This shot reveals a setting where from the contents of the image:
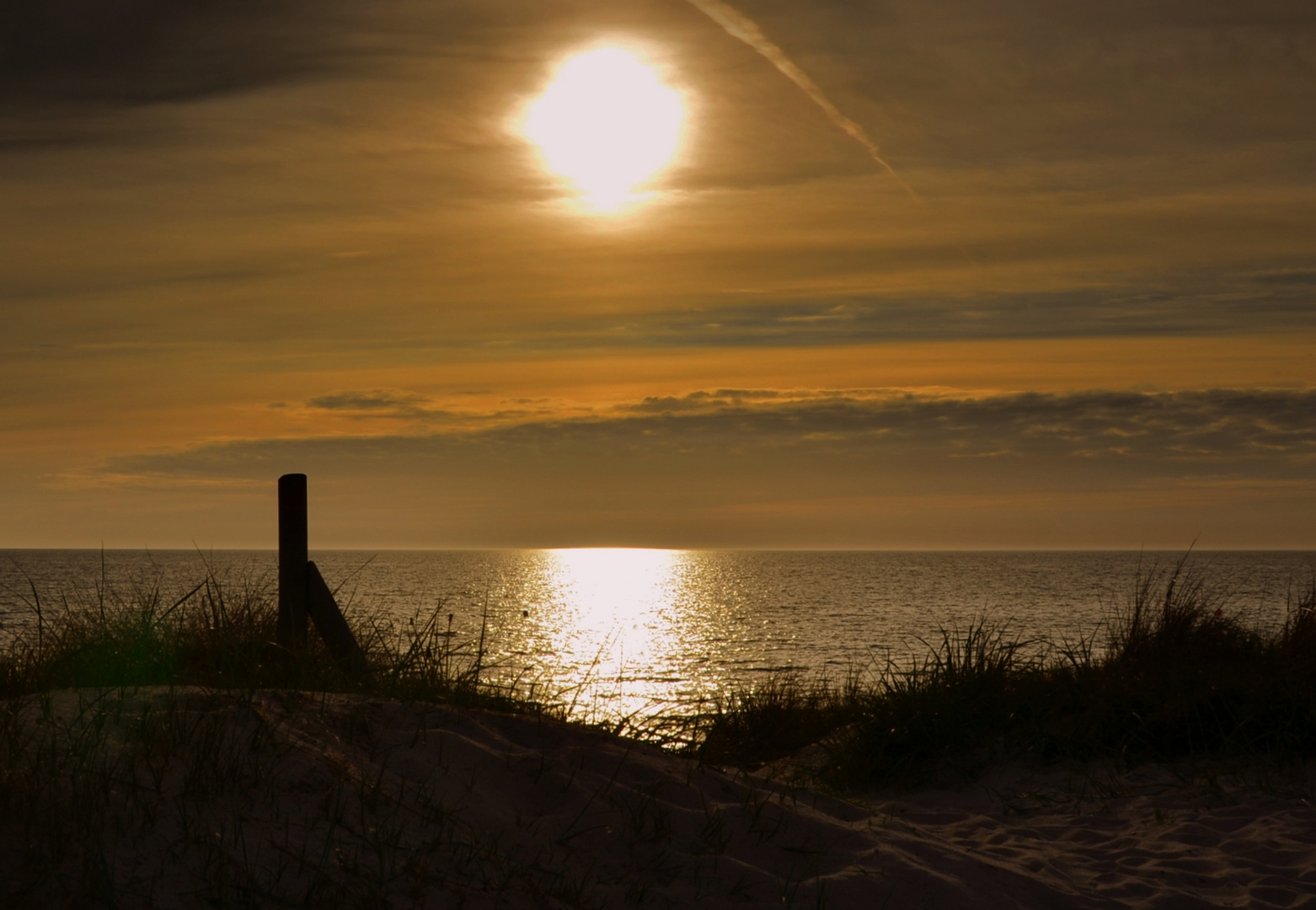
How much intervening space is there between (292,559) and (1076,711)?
268 inches

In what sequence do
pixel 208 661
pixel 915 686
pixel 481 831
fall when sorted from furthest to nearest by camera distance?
pixel 915 686, pixel 208 661, pixel 481 831

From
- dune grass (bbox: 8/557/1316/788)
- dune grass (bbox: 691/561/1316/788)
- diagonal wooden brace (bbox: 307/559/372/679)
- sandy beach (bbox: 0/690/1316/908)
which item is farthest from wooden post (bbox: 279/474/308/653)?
dune grass (bbox: 691/561/1316/788)

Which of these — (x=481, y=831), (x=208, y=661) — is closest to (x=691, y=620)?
(x=208, y=661)

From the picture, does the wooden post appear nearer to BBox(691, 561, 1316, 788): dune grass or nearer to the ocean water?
the ocean water

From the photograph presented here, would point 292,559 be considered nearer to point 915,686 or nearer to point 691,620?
point 915,686

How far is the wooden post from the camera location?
8.58m

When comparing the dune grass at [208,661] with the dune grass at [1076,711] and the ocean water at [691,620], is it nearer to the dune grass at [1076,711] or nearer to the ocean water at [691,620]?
→ the ocean water at [691,620]

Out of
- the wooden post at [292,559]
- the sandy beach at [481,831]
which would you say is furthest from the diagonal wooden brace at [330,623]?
the sandy beach at [481,831]

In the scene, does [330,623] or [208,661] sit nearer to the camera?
[208,661]

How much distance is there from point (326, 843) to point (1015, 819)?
4.97m

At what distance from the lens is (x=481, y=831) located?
532cm

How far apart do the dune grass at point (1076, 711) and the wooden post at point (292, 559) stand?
340cm

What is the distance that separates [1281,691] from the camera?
335 inches

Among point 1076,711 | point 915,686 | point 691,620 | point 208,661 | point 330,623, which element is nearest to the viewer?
point 208,661
